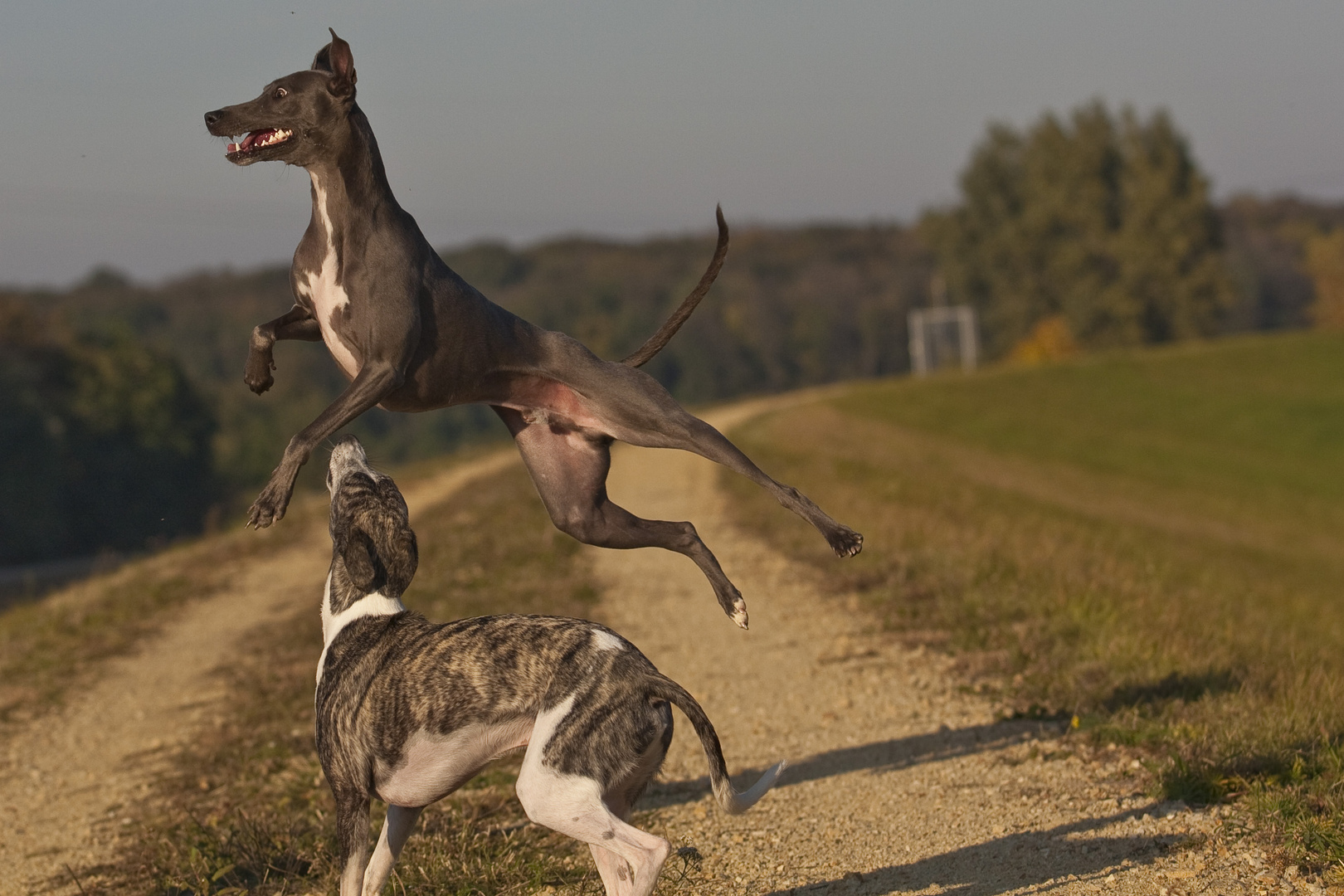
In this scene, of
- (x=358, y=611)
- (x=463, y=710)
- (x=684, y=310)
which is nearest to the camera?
(x=463, y=710)

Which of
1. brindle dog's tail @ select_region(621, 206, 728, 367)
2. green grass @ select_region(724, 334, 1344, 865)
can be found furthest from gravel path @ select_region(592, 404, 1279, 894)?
Result: brindle dog's tail @ select_region(621, 206, 728, 367)

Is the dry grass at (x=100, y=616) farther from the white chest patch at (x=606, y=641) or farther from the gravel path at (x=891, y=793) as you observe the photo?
the white chest patch at (x=606, y=641)

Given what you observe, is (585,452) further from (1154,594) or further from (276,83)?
(1154,594)

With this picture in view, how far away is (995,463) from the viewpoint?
124ft

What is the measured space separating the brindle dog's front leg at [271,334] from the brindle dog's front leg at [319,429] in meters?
0.60

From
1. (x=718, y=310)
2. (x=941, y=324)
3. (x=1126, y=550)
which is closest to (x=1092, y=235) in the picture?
(x=941, y=324)

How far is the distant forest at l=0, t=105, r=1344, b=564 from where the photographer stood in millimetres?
52000

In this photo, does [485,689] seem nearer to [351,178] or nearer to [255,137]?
[351,178]

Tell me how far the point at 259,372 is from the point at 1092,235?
84373 mm

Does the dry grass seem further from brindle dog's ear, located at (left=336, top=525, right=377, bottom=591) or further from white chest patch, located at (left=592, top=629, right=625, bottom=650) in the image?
white chest patch, located at (left=592, top=629, right=625, bottom=650)

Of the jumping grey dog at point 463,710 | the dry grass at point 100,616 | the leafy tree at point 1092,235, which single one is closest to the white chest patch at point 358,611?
the jumping grey dog at point 463,710

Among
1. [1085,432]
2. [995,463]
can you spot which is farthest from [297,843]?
[1085,432]

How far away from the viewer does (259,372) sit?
4855 millimetres

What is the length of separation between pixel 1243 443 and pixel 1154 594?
35.6m
